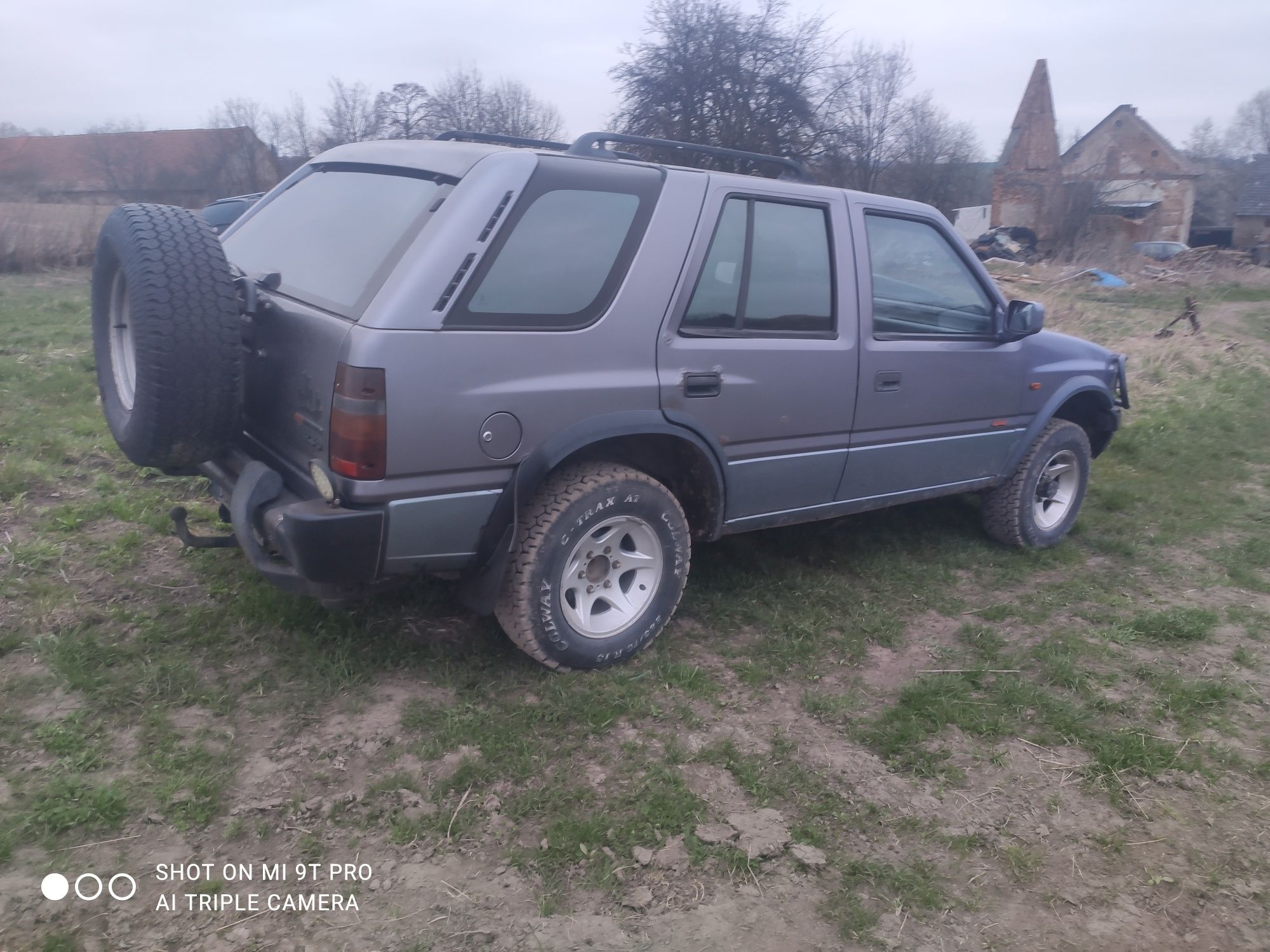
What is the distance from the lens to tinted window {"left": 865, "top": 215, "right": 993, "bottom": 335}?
420 cm

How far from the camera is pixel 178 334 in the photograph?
112 inches

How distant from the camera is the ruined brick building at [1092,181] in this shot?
31.8 meters

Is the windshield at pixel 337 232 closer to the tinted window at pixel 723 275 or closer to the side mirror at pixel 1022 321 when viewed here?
the tinted window at pixel 723 275

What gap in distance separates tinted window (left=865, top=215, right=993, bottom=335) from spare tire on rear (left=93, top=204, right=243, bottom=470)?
2674 millimetres

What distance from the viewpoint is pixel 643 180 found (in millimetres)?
3438

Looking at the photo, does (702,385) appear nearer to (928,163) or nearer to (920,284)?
(920,284)

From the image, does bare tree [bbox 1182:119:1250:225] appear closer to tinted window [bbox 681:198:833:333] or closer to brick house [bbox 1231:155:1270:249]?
brick house [bbox 1231:155:1270:249]

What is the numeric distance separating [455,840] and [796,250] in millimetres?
2643

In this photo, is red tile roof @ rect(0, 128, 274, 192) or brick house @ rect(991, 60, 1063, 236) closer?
red tile roof @ rect(0, 128, 274, 192)

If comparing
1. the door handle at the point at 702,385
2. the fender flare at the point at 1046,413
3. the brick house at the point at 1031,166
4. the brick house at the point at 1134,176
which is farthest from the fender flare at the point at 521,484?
the brick house at the point at 1031,166

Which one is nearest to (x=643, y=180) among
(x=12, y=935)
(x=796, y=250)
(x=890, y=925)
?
(x=796, y=250)

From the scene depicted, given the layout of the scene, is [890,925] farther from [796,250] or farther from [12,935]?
[796,250]

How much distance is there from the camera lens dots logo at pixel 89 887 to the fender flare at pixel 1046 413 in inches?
172

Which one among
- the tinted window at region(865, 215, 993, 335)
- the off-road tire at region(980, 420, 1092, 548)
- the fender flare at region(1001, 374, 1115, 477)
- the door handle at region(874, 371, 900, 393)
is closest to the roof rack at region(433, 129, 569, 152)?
the tinted window at region(865, 215, 993, 335)
